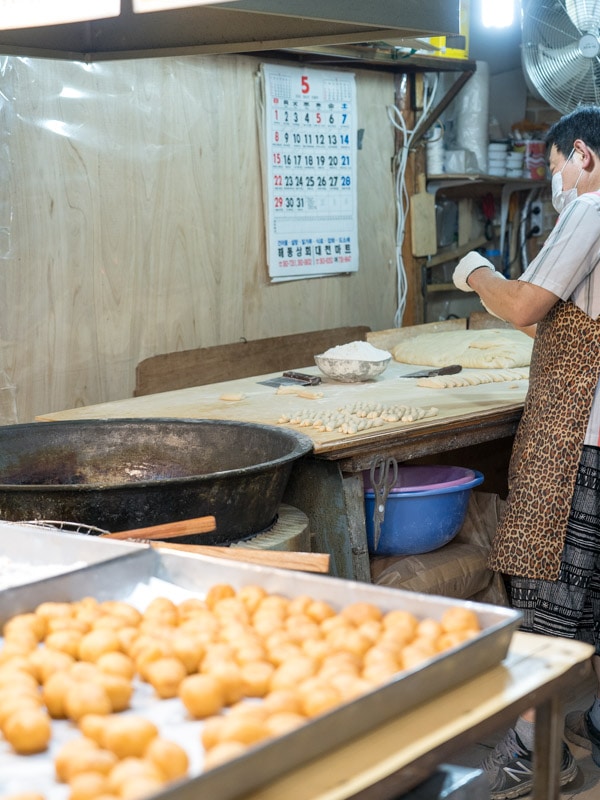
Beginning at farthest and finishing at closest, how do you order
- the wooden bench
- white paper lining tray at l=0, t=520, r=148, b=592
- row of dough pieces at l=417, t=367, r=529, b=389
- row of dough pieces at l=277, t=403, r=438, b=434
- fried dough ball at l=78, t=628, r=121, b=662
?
the wooden bench → row of dough pieces at l=417, t=367, r=529, b=389 → row of dough pieces at l=277, t=403, r=438, b=434 → white paper lining tray at l=0, t=520, r=148, b=592 → fried dough ball at l=78, t=628, r=121, b=662

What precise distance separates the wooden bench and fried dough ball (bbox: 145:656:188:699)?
121 inches

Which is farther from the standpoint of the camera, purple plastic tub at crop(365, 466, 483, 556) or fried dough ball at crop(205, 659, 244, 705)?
purple plastic tub at crop(365, 466, 483, 556)

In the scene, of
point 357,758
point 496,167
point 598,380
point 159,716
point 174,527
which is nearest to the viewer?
point 357,758

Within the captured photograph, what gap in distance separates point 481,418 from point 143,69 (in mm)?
2236

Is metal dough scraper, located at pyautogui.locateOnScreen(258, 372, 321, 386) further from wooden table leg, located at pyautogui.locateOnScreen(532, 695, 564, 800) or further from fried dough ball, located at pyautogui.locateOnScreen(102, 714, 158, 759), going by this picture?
fried dough ball, located at pyautogui.locateOnScreen(102, 714, 158, 759)

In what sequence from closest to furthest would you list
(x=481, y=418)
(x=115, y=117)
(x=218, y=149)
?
(x=481, y=418) → (x=115, y=117) → (x=218, y=149)

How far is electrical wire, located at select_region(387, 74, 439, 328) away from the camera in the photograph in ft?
18.2

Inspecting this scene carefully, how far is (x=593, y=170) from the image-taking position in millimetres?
3006

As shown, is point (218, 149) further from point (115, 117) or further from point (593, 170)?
point (593, 170)

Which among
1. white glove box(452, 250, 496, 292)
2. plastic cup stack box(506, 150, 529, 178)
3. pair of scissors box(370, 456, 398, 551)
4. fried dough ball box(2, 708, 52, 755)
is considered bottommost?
pair of scissors box(370, 456, 398, 551)

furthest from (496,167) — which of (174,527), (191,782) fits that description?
(191,782)

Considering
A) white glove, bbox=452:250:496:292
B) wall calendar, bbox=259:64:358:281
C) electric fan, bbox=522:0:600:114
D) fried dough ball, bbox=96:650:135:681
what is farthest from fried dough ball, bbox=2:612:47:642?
electric fan, bbox=522:0:600:114

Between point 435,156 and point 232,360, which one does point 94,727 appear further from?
point 435,156

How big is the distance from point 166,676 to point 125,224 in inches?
129
